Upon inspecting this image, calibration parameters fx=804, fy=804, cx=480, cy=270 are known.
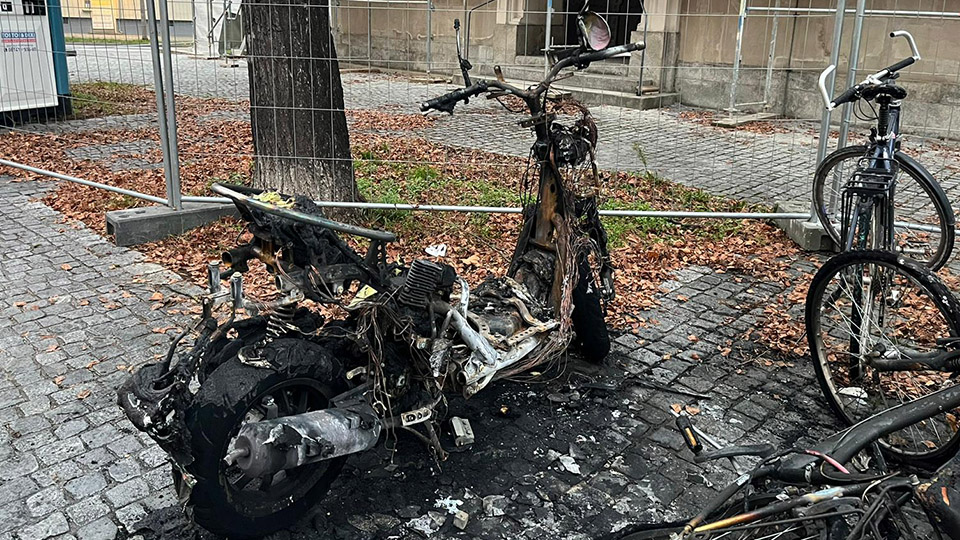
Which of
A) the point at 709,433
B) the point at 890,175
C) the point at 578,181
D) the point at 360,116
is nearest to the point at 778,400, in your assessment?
the point at 709,433

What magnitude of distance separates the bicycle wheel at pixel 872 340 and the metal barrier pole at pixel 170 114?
15.3ft

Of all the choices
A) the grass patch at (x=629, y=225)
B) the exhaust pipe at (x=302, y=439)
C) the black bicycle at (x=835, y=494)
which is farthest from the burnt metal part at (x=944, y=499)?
the grass patch at (x=629, y=225)

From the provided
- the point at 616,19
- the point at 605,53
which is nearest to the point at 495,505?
the point at 605,53

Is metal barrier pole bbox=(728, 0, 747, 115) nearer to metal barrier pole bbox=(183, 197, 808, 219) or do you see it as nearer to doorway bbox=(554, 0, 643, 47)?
doorway bbox=(554, 0, 643, 47)

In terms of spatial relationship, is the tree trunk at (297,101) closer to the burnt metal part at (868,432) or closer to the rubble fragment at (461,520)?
the rubble fragment at (461,520)

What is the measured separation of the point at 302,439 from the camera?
261cm

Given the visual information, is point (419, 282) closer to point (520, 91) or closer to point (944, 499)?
point (520, 91)

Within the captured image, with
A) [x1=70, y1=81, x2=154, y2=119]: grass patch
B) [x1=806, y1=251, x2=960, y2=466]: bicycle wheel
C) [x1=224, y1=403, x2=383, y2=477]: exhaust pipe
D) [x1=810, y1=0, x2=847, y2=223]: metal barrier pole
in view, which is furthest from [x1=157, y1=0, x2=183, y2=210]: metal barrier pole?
[x1=810, y1=0, x2=847, y2=223]: metal barrier pole

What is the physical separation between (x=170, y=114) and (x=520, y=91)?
3441mm

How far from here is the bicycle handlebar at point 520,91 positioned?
144 inches

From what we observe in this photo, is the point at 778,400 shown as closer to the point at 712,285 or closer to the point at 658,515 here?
the point at 658,515

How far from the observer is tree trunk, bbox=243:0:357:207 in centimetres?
610

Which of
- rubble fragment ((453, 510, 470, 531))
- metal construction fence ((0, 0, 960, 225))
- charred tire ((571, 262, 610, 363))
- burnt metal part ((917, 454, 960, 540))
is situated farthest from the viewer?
metal construction fence ((0, 0, 960, 225))

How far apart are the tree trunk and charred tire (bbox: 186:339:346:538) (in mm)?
3802
